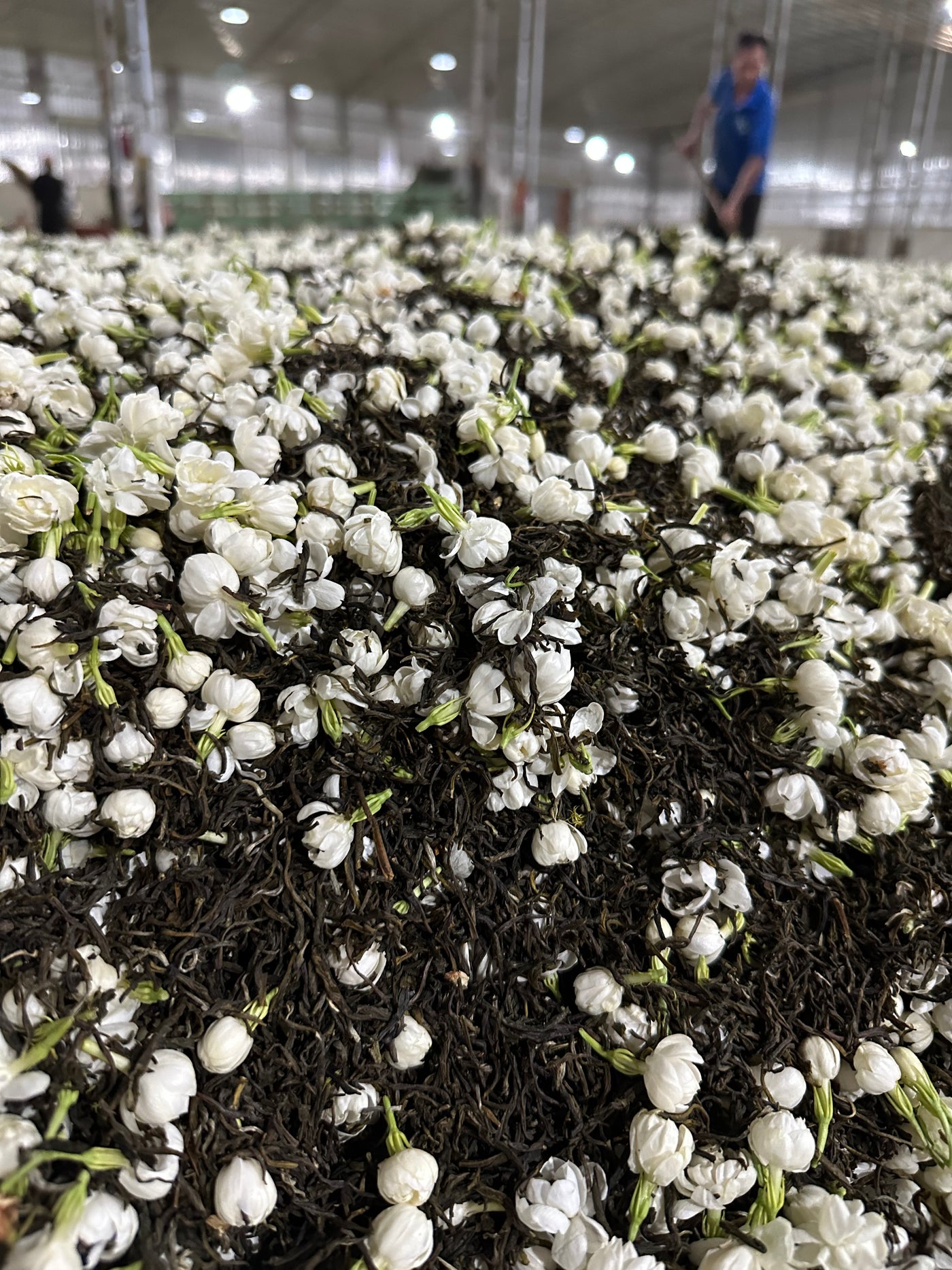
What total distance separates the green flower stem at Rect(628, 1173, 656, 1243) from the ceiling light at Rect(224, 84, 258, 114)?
14.6 meters

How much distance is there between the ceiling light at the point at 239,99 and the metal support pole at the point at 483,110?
27.4 feet

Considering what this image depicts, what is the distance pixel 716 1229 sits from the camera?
47cm

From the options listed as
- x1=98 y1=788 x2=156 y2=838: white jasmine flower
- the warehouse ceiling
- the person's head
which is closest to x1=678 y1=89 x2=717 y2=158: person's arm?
the person's head

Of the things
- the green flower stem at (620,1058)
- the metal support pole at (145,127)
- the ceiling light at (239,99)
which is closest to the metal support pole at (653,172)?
the ceiling light at (239,99)

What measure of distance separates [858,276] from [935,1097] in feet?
5.48

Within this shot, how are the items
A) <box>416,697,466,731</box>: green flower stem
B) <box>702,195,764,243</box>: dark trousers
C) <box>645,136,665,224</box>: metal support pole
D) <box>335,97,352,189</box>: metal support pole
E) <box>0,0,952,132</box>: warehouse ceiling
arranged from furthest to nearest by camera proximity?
1. <box>645,136,665,224</box>: metal support pole
2. <box>335,97,352,189</box>: metal support pole
3. <box>0,0,952,132</box>: warehouse ceiling
4. <box>702,195,764,243</box>: dark trousers
5. <box>416,697,466,731</box>: green flower stem

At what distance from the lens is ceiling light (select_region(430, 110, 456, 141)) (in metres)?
13.9

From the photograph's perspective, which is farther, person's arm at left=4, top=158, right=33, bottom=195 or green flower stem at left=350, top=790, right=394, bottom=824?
person's arm at left=4, top=158, right=33, bottom=195

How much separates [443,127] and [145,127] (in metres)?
12.5

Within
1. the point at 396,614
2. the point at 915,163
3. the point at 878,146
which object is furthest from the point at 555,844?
the point at 878,146

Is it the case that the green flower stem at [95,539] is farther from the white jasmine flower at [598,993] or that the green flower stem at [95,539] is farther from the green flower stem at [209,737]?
the white jasmine flower at [598,993]

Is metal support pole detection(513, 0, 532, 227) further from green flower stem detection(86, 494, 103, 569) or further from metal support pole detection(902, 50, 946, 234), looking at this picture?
green flower stem detection(86, 494, 103, 569)

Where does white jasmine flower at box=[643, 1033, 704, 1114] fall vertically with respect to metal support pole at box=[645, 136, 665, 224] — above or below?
below

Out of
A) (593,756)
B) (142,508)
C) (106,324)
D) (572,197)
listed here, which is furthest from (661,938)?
(572,197)
